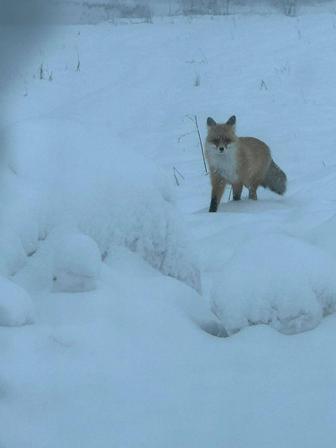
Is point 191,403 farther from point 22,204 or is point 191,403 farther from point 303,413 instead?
point 22,204

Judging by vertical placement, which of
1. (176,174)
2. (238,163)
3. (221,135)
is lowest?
(176,174)

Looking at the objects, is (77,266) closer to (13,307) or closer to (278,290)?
(13,307)

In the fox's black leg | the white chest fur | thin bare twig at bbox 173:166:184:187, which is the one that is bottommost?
thin bare twig at bbox 173:166:184:187

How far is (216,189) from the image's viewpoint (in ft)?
24.7

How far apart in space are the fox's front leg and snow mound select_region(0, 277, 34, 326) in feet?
14.8

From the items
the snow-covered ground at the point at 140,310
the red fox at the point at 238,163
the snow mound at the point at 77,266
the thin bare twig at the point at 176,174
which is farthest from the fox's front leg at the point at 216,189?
the snow mound at the point at 77,266

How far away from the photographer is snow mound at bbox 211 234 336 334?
2.98 m

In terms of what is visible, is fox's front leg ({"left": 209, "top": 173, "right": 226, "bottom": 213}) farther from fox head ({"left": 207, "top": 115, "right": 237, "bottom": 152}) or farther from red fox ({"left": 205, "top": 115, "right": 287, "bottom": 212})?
fox head ({"left": 207, "top": 115, "right": 237, "bottom": 152})

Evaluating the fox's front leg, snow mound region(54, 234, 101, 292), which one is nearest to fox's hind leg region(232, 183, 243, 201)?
the fox's front leg

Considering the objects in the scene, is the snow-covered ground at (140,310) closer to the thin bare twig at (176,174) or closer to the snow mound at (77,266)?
the snow mound at (77,266)

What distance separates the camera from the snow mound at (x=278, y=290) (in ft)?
9.78

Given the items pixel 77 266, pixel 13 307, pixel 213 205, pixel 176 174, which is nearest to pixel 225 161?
pixel 213 205

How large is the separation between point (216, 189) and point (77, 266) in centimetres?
467

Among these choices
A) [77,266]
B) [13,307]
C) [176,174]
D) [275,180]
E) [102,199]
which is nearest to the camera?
[13,307]
